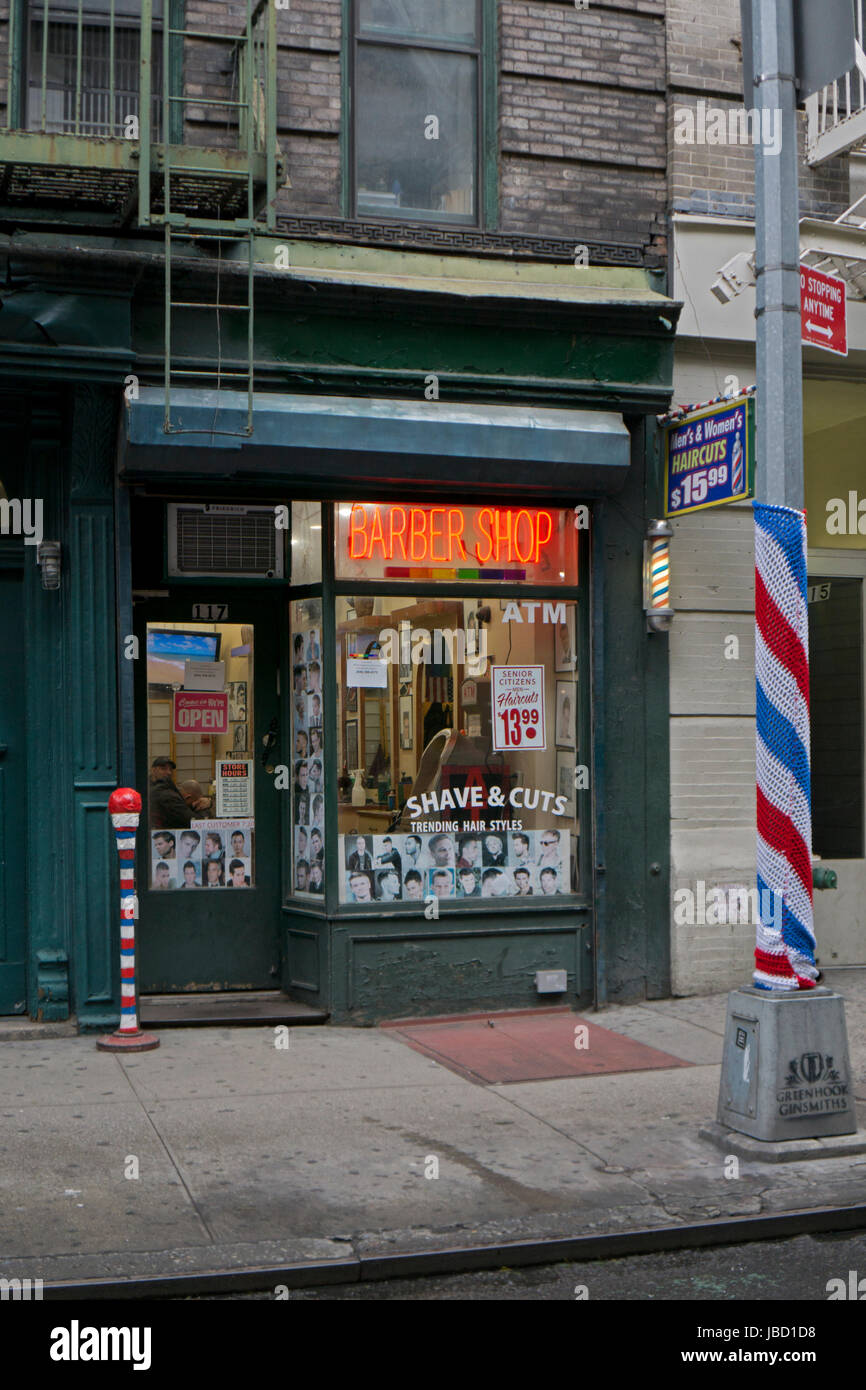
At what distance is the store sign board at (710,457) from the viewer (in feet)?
28.3

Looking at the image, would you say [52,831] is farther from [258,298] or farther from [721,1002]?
[721,1002]

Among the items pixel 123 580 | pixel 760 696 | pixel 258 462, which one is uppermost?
pixel 258 462

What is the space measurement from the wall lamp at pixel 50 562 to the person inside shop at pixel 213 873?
209 cm

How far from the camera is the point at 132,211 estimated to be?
8164mm

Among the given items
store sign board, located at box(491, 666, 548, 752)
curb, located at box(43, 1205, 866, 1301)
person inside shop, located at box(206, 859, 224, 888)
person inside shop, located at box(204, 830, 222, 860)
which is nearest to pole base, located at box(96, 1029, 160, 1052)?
person inside shop, located at box(206, 859, 224, 888)

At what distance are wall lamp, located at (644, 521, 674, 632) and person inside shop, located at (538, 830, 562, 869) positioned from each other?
4.97 feet

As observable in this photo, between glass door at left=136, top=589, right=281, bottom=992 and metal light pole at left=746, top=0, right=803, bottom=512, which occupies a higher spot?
metal light pole at left=746, top=0, right=803, bottom=512

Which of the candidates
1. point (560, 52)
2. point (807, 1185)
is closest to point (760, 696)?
point (807, 1185)

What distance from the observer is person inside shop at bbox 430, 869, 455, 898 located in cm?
941

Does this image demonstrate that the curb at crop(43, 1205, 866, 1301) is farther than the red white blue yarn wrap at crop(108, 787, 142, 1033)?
No

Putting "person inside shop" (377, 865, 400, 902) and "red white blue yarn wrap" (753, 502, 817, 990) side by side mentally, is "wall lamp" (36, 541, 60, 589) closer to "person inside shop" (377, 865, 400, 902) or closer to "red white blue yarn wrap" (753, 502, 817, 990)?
"person inside shop" (377, 865, 400, 902)
